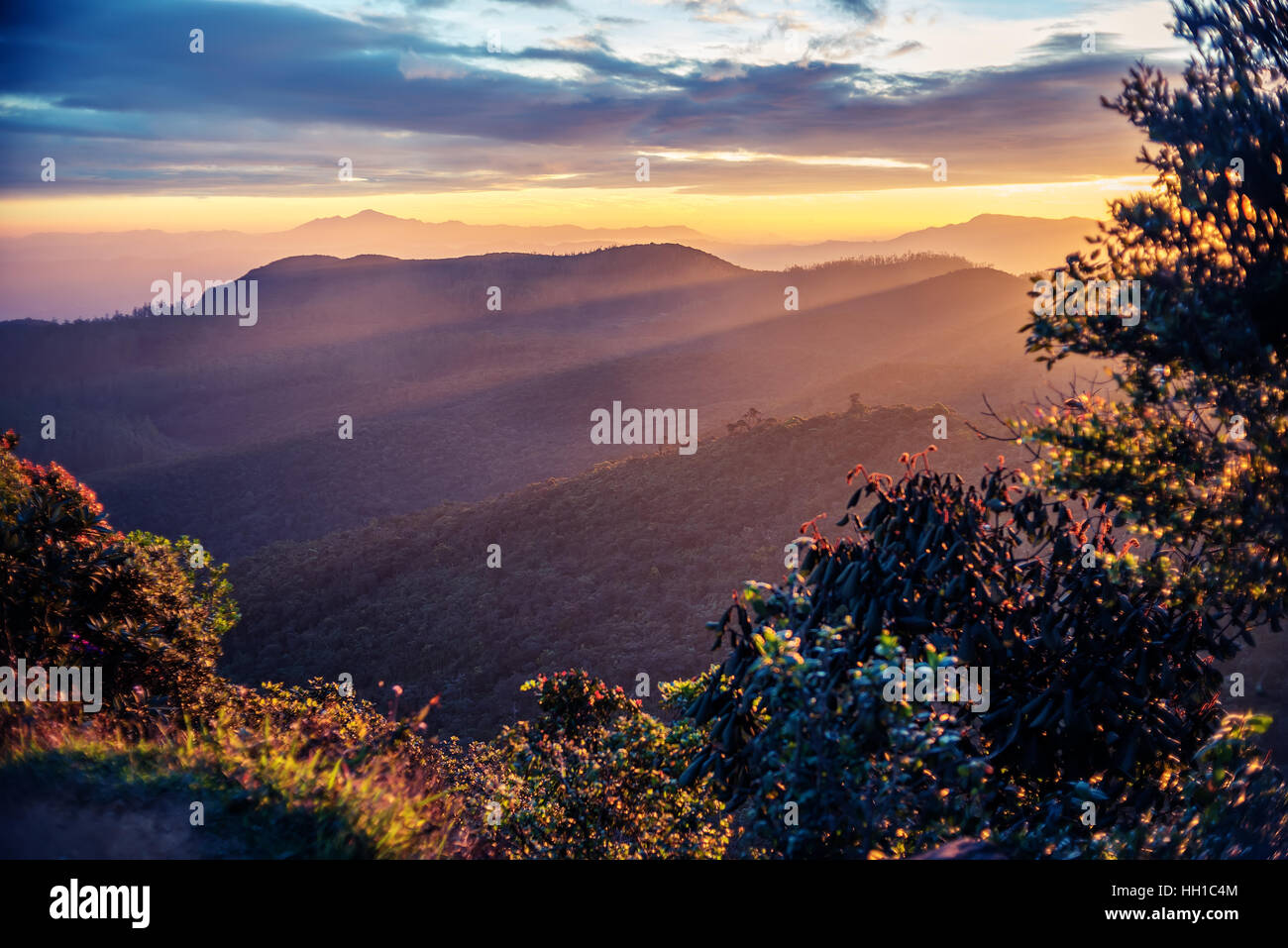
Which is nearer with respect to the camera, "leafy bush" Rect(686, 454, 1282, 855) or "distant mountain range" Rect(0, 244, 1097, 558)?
"leafy bush" Rect(686, 454, 1282, 855)

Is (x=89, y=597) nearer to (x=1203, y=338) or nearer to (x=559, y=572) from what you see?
(x=1203, y=338)

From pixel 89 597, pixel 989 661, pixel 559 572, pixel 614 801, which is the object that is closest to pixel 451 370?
pixel 559 572

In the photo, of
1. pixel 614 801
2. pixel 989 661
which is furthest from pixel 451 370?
pixel 989 661

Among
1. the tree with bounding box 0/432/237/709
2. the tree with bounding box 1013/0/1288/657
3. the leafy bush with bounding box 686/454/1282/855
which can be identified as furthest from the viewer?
the tree with bounding box 0/432/237/709

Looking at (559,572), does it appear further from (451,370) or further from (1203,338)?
(451,370)

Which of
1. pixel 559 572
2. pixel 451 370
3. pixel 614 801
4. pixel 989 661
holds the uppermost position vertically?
pixel 451 370

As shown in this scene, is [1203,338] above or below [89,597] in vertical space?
above

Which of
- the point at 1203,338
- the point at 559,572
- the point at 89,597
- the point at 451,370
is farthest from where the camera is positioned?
the point at 451,370

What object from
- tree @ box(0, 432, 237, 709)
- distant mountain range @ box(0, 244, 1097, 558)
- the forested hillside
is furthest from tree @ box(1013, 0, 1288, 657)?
distant mountain range @ box(0, 244, 1097, 558)

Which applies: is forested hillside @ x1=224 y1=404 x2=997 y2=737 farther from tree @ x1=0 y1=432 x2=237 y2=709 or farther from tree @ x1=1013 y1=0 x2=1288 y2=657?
tree @ x1=1013 y1=0 x2=1288 y2=657

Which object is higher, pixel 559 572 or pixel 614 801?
pixel 614 801

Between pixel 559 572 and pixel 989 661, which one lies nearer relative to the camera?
pixel 989 661

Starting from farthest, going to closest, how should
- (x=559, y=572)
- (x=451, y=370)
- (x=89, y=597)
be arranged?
1. (x=451, y=370)
2. (x=559, y=572)
3. (x=89, y=597)
